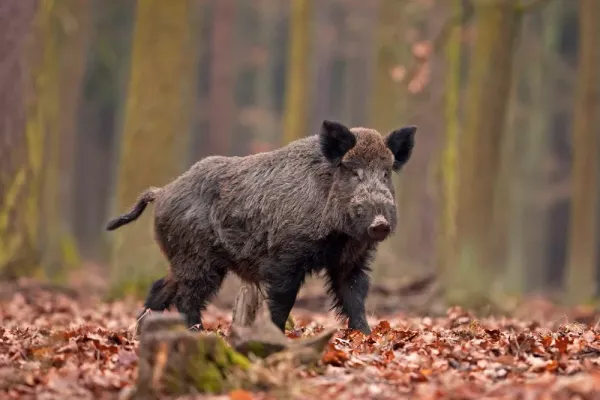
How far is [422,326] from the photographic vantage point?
390 inches

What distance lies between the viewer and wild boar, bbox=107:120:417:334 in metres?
8.73

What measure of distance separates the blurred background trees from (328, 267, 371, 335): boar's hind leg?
6.01 metres

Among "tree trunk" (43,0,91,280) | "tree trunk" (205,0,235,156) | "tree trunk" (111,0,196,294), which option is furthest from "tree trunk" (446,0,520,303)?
"tree trunk" (205,0,235,156)

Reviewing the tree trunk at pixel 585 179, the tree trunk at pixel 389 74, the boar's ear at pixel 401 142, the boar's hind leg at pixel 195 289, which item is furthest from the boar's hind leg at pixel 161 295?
the tree trunk at pixel 389 74

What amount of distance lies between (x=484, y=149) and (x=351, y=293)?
22.8 ft

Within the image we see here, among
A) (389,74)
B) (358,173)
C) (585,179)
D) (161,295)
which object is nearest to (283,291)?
(358,173)

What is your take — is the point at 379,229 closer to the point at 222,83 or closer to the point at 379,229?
the point at 379,229

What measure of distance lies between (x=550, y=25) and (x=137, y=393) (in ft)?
93.5

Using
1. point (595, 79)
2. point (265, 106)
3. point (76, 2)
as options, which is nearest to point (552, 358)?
point (595, 79)

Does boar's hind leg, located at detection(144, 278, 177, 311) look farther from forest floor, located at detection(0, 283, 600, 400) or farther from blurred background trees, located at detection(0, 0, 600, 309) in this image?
blurred background trees, located at detection(0, 0, 600, 309)

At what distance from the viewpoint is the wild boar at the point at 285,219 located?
344 inches

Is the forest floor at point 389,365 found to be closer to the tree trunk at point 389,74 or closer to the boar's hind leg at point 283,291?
the boar's hind leg at point 283,291

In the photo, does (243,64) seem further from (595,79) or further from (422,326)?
(422,326)

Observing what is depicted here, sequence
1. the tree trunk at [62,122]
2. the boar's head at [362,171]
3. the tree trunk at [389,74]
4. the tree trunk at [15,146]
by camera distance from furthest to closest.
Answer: the tree trunk at [389,74] < the tree trunk at [62,122] < the tree trunk at [15,146] < the boar's head at [362,171]
